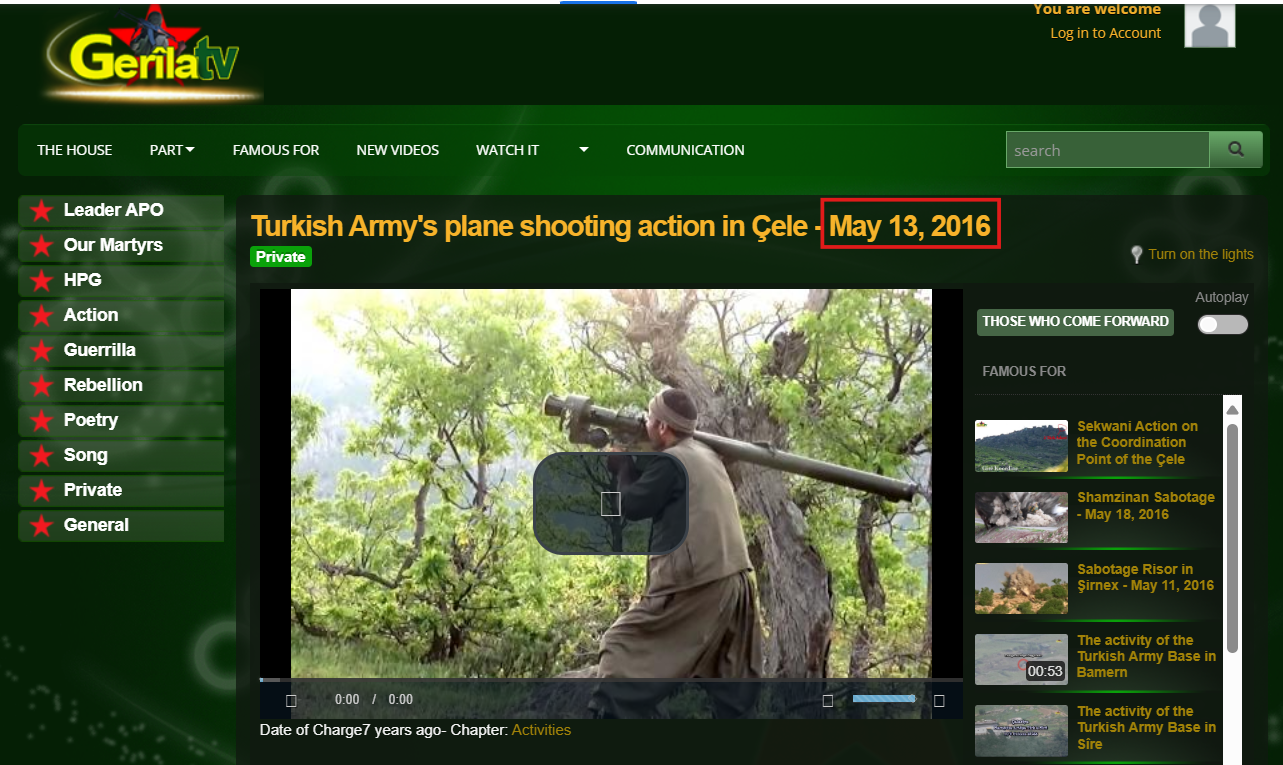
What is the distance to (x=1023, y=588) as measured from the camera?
4.05 m

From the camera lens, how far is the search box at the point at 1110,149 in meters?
4.07

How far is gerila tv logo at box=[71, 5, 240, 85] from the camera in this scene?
4117 millimetres

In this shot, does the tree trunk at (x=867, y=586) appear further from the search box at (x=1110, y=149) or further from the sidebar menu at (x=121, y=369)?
the sidebar menu at (x=121, y=369)

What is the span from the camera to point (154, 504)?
411cm

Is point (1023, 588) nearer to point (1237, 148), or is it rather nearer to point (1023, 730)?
point (1023, 730)

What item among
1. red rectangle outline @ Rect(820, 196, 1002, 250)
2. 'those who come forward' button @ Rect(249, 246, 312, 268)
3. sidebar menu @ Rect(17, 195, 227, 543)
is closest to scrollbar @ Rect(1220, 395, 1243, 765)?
red rectangle outline @ Rect(820, 196, 1002, 250)

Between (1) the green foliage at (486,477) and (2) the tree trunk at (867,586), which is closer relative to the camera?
(1) the green foliage at (486,477)

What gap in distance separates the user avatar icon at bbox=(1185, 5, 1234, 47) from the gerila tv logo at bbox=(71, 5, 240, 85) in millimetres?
3682

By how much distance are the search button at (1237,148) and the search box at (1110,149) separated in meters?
0.02

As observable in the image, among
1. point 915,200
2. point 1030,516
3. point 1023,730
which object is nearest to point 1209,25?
→ point 915,200

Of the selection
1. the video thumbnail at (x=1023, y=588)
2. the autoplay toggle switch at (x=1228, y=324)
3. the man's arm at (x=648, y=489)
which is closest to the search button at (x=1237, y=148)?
the autoplay toggle switch at (x=1228, y=324)

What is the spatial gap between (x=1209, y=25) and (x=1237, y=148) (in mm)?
489

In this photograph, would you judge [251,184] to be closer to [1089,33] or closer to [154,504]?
[154,504]

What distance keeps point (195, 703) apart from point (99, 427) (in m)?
1.14
